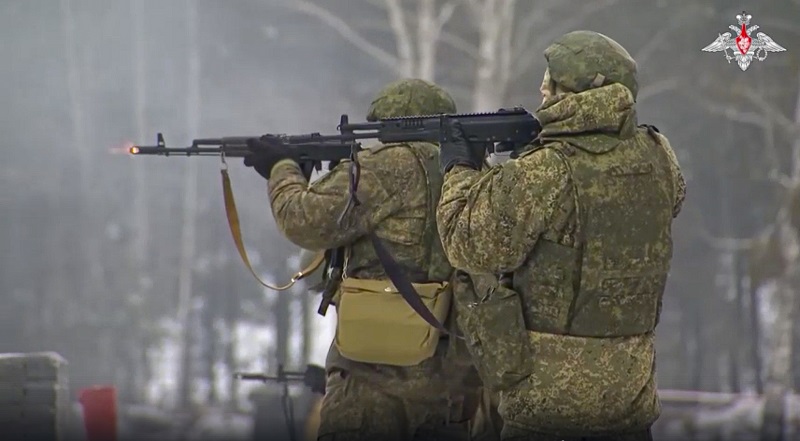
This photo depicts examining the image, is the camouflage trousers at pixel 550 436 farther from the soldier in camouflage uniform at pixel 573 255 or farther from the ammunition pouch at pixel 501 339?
the ammunition pouch at pixel 501 339

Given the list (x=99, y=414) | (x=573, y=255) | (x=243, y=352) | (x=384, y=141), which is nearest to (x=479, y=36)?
(x=243, y=352)

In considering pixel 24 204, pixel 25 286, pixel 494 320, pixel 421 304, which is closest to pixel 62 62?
pixel 24 204

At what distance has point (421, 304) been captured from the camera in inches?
119

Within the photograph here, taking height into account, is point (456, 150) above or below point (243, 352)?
above

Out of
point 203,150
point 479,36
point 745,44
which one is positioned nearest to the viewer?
point 203,150

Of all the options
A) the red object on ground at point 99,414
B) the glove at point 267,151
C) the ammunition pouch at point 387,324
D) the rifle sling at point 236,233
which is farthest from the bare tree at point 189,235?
the ammunition pouch at point 387,324

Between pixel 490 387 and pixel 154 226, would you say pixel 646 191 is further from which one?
pixel 154 226

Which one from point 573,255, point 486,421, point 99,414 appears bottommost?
point 99,414

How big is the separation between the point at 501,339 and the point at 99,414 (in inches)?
112

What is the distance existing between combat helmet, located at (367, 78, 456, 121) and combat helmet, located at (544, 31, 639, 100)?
74 centimetres

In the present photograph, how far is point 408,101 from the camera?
10.8ft

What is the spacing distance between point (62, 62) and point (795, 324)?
4.58 metres

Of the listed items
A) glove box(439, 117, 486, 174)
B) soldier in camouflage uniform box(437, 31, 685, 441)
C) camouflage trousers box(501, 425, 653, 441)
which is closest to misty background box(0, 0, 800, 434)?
glove box(439, 117, 486, 174)

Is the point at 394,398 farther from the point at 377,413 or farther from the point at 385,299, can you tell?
the point at 385,299
